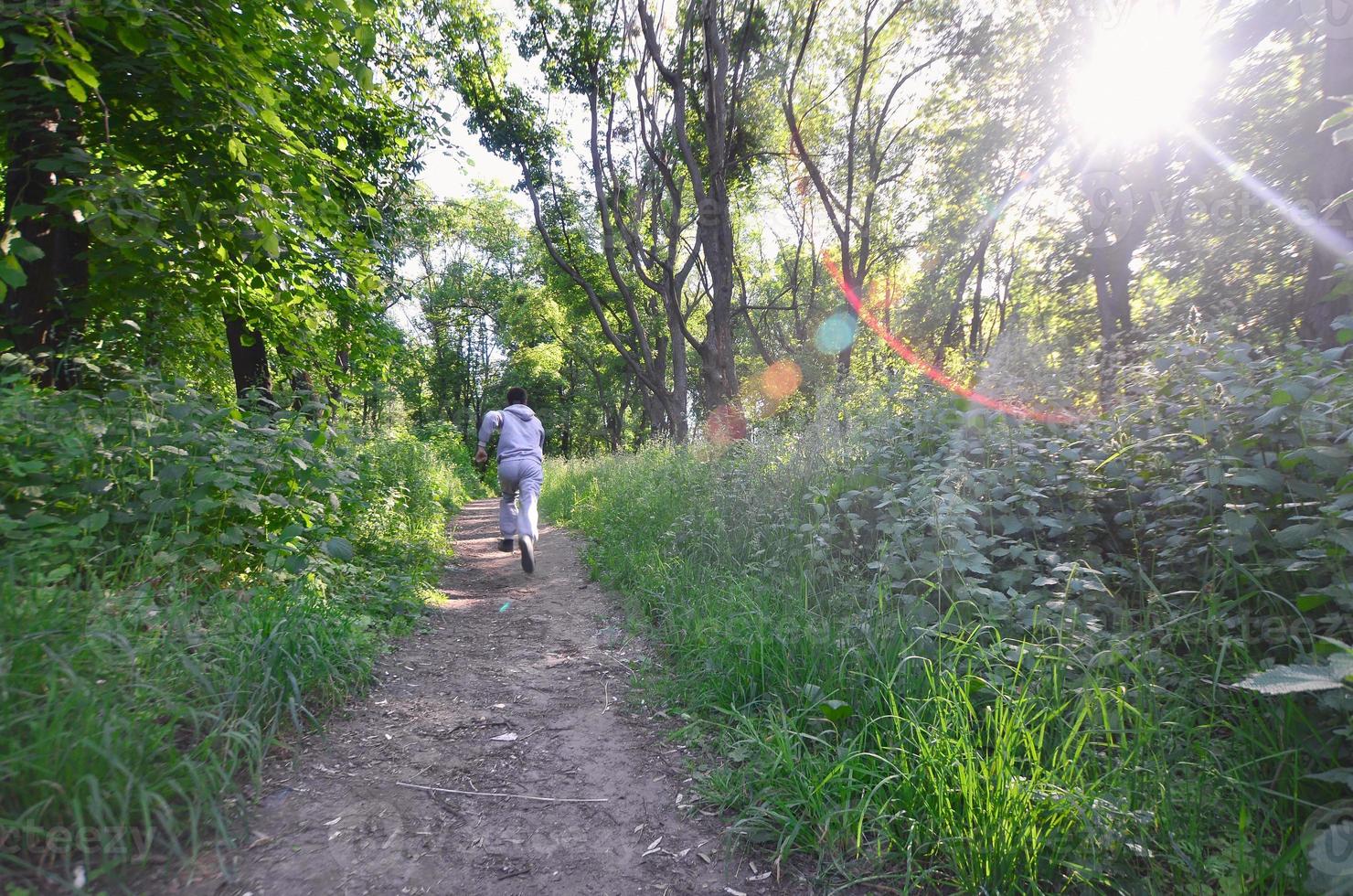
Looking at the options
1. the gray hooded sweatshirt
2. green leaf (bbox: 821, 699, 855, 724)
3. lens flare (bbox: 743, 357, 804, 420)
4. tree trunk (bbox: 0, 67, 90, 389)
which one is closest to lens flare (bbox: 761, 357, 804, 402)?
lens flare (bbox: 743, 357, 804, 420)

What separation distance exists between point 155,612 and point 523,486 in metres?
4.43

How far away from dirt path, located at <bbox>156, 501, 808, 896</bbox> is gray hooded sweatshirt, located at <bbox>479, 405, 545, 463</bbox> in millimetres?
3188

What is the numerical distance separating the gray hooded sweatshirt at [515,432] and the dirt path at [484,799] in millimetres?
3188

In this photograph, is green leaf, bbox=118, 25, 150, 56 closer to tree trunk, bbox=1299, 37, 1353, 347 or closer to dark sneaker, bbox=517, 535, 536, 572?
dark sneaker, bbox=517, 535, 536, 572

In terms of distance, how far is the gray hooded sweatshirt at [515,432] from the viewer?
703cm

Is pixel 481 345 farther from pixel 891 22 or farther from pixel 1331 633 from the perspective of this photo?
pixel 1331 633

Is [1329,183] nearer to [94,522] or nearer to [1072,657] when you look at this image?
[1072,657]

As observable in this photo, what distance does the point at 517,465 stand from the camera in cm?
698

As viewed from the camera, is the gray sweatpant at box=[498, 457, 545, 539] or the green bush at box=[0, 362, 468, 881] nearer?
the green bush at box=[0, 362, 468, 881]

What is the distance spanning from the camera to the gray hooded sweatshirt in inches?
277

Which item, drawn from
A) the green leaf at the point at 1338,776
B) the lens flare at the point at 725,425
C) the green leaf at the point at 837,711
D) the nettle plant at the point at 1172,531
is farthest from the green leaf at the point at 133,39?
the lens flare at the point at 725,425

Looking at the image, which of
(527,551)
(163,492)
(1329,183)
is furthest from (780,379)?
(163,492)

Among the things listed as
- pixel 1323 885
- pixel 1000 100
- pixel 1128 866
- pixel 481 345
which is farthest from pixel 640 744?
pixel 481 345

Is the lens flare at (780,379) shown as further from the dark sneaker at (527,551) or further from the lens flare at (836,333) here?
the dark sneaker at (527,551)
